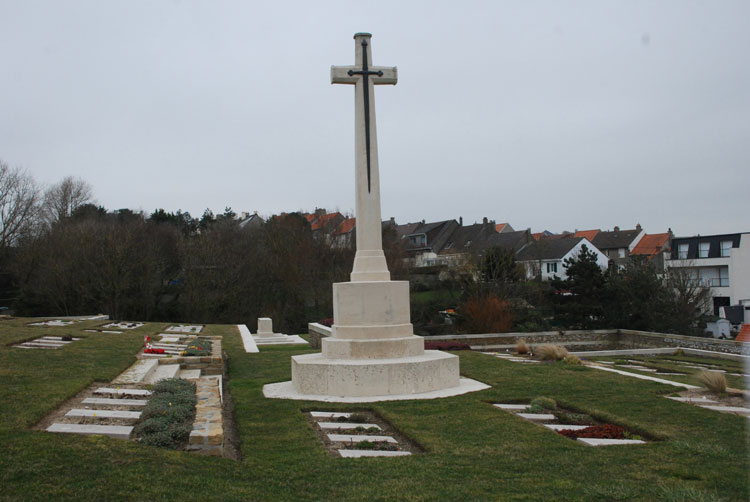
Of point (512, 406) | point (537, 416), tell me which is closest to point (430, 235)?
point (512, 406)

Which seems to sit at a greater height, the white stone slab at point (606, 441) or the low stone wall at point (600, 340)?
the white stone slab at point (606, 441)

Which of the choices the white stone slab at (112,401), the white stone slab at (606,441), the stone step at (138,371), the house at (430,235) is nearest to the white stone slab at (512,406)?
the white stone slab at (606,441)

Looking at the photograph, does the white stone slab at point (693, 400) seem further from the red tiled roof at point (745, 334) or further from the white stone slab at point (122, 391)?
the white stone slab at point (122, 391)

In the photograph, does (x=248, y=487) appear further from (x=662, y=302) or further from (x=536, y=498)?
(x=662, y=302)

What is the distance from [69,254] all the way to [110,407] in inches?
1255

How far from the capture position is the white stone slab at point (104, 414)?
6555 millimetres

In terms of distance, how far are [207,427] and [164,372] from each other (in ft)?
18.0

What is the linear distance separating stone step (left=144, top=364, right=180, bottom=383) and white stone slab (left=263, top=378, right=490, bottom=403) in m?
1.79

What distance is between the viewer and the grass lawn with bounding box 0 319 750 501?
15.3ft

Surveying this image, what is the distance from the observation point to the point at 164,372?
36.3 ft

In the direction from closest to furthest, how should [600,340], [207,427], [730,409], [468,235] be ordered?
[207,427] < [730,409] < [600,340] < [468,235]

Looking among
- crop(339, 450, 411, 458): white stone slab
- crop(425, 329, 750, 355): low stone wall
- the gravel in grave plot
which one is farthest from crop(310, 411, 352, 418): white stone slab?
crop(425, 329, 750, 355): low stone wall

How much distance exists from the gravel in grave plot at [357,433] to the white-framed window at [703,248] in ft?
126

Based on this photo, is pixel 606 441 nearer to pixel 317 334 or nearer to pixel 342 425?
pixel 342 425
